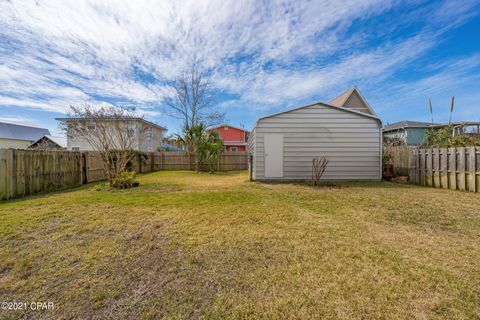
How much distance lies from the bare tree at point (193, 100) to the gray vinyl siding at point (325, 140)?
47.0 feet

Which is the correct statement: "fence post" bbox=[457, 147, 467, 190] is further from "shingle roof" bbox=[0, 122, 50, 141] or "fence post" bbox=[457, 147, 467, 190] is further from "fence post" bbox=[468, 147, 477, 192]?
"shingle roof" bbox=[0, 122, 50, 141]

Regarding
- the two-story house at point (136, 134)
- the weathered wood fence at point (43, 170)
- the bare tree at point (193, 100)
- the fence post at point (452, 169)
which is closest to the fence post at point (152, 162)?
the two-story house at point (136, 134)

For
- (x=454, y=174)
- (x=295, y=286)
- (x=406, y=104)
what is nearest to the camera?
(x=295, y=286)

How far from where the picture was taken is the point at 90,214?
3992 millimetres

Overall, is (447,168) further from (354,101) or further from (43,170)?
(43,170)

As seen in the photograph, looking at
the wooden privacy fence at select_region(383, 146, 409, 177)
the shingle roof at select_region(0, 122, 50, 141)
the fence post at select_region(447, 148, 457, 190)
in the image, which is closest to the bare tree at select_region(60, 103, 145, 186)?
the fence post at select_region(447, 148, 457, 190)

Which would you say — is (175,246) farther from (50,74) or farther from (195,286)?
(50,74)

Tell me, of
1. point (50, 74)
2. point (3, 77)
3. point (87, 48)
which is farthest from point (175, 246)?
point (3, 77)

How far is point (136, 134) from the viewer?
43.5 ft

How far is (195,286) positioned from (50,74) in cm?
1309

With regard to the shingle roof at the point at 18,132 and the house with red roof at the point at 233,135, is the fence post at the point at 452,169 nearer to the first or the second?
the house with red roof at the point at 233,135

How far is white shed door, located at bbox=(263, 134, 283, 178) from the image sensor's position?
8.37 metres

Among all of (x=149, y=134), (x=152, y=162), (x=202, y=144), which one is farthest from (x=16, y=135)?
(x=202, y=144)

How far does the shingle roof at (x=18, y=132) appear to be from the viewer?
24.5 meters
